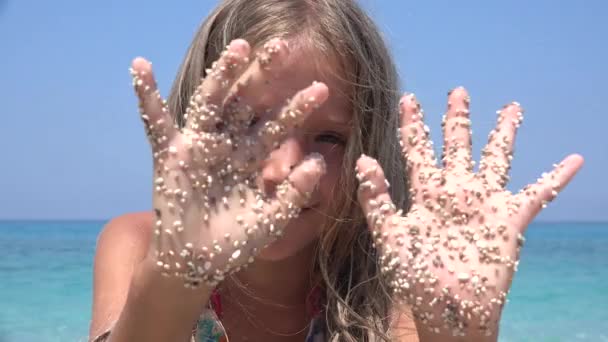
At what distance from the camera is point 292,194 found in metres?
1.68

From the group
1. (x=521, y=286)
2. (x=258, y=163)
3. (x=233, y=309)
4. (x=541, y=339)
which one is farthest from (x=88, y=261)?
(x=258, y=163)

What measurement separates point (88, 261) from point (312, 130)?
710 inches

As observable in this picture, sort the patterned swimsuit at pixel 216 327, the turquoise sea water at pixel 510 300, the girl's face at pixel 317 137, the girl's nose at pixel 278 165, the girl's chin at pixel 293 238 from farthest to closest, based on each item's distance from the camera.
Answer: the turquoise sea water at pixel 510 300 → the patterned swimsuit at pixel 216 327 → the girl's chin at pixel 293 238 → the girl's face at pixel 317 137 → the girl's nose at pixel 278 165

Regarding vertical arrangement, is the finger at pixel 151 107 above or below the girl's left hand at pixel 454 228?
above

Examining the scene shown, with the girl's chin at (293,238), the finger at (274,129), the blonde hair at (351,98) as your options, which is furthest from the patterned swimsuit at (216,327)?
the finger at (274,129)

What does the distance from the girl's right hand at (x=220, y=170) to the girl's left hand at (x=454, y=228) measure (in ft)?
0.63

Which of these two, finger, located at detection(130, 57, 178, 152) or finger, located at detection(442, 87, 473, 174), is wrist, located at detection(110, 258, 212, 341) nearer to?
finger, located at detection(130, 57, 178, 152)

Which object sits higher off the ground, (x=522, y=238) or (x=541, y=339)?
(x=522, y=238)

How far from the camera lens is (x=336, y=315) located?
8.60 ft

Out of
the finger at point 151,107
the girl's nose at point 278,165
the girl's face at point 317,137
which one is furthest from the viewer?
the girl's face at point 317,137

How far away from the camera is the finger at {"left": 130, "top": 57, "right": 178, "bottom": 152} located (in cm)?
162

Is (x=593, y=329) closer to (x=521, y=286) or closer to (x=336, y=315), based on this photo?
(x=521, y=286)

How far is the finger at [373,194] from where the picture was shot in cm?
170

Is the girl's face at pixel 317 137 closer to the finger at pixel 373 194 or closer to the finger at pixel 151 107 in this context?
the finger at pixel 373 194
